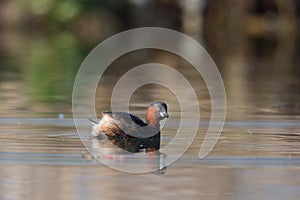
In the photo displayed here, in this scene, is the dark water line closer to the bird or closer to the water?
the water

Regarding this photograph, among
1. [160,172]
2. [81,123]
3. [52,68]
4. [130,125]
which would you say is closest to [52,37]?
[52,68]

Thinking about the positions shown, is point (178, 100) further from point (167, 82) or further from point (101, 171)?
point (101, 171)

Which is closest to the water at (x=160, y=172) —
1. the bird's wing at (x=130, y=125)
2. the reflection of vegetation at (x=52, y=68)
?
the bird's wing at (x=130, y=125)

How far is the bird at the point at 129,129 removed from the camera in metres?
9.00

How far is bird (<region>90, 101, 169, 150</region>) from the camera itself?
900 cm

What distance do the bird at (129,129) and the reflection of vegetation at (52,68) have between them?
329cm

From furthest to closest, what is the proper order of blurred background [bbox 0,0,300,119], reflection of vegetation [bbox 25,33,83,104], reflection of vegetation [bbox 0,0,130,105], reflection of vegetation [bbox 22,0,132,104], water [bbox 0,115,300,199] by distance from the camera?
reflection of vegetation [bbox 0,0,130,105] < reflection of vegetation [bbox 22,0,132,104] < reflection of vegetation [bbox 25,33,83,104] < blurred background [bbox 0,0,300,119] < water [bbox 0,115,300,199]

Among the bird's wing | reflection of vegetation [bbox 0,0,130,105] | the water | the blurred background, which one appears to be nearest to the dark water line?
the water

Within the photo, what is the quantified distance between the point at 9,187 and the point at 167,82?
28.7ft

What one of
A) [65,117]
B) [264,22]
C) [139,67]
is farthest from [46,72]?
[264,22]

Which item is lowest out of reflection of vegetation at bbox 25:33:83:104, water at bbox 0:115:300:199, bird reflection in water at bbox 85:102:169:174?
water at bbox 0:115:300:199

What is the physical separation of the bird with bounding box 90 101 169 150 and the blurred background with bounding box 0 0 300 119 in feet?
5.90

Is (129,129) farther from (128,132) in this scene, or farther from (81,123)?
(81,123)

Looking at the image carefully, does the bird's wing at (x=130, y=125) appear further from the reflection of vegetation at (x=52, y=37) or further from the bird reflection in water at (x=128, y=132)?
the reflection of vegetation at (x=52, y=37)
